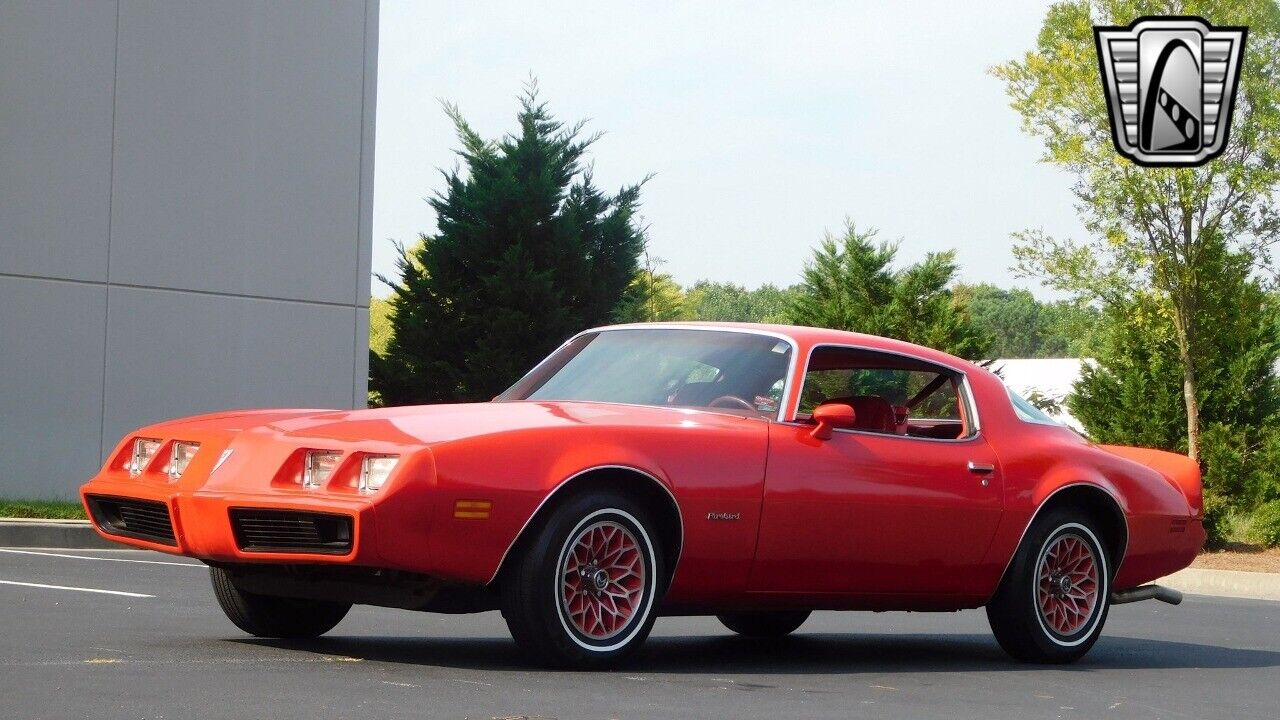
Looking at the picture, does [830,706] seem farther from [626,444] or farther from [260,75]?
[260,75]

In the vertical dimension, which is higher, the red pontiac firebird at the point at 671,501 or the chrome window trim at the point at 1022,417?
the chrome window trim at the point at 1022,417

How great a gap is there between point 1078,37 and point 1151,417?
5.04 meters

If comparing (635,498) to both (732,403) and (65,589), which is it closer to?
(732,403)

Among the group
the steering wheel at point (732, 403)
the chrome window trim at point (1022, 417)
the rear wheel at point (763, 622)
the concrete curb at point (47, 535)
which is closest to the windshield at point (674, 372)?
the steering wheel at point (732, 403)

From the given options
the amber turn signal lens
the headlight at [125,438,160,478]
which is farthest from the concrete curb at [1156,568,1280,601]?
the headlight at [125,438,160,478]

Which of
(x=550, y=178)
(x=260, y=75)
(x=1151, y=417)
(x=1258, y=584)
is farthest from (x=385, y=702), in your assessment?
(x=550, y=178)

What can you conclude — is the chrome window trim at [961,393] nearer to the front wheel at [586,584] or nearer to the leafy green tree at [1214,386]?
the front wheel at [586,584]

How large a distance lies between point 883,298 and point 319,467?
21.3 m

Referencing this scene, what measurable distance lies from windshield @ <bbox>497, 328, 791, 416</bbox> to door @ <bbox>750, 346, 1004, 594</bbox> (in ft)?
0.81

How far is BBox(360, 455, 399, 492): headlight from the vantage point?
21.0ft

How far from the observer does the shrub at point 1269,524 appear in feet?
71.3

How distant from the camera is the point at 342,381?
77.8 ft

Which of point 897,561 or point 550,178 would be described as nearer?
point 897,561

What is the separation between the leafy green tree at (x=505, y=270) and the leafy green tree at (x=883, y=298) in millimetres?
5107
